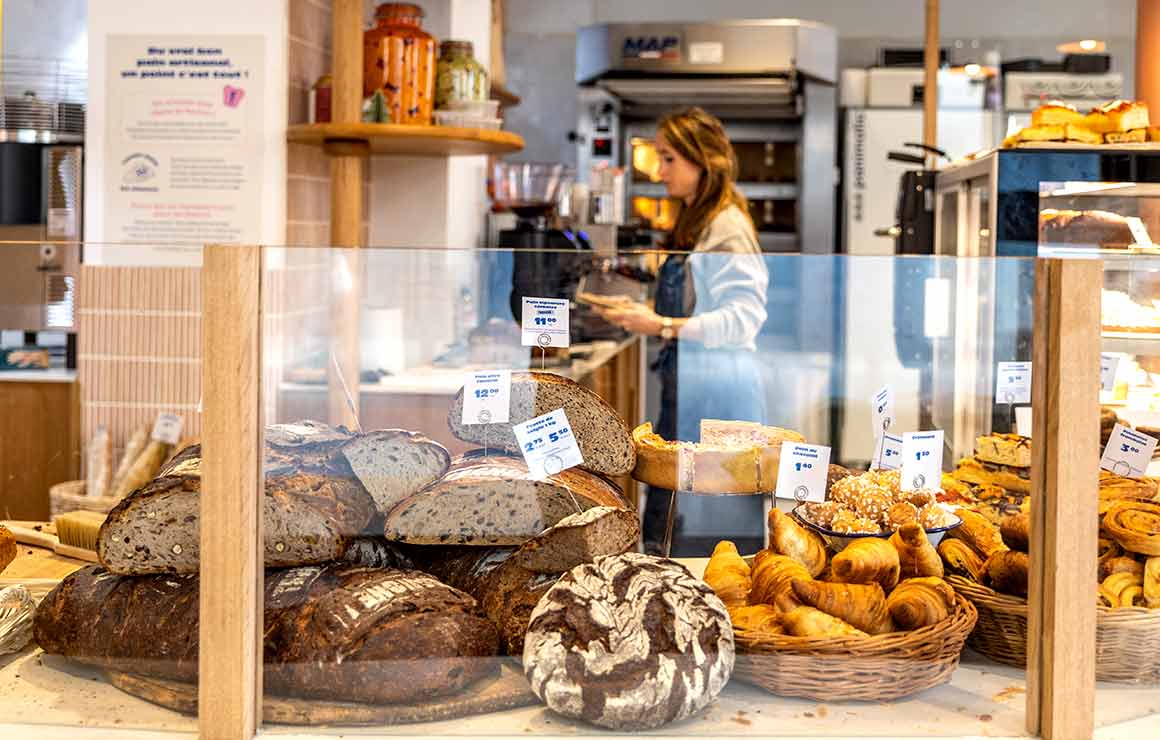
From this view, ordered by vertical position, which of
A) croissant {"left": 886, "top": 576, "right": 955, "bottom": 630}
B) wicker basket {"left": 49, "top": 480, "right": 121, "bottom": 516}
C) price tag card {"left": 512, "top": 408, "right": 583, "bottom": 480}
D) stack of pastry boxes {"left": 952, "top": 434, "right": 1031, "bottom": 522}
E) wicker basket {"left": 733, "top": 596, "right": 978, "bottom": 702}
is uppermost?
price tag card {"left": 512, "top": 408, "right": 583, "bottom": 480}

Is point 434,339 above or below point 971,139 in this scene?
below

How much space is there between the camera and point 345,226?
379 cm

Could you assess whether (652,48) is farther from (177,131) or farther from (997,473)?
(997,473)

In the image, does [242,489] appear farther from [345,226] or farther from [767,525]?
[345,226]

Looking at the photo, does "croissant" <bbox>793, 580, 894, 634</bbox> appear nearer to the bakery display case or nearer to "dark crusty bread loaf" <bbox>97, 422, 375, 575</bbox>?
the bakery display case

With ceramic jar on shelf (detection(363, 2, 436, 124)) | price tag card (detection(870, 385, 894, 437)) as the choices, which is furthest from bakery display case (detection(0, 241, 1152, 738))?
ceramic jar on shelf (detection(363, 2, 436, 124))

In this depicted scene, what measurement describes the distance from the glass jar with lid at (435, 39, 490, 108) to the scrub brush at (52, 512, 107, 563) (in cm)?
207

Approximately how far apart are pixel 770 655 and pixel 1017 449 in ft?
1.49

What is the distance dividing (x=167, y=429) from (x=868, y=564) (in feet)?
7.54

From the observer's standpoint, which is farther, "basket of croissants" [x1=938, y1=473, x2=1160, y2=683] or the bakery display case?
"basket of croissants" [x1=938, y1=473, x2=1160, y2=683]

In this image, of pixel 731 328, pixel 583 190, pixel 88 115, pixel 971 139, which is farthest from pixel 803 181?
pixel 731 328

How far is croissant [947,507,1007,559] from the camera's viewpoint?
5.55ft

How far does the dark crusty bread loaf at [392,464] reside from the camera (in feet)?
5.22

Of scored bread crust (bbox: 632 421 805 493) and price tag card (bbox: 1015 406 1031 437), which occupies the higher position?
price tag card (bbox: 1015 406 1031 437)
